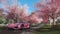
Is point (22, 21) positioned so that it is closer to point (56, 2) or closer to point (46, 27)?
point (46, 27)

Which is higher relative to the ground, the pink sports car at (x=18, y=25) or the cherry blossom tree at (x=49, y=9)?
the cherry blossom tree at (x=49, y=9)

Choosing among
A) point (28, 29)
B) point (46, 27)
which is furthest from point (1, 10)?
point (46, 27)

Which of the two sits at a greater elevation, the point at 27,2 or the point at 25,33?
the point at 27,2

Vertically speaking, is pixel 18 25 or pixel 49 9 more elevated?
pixel 49 9

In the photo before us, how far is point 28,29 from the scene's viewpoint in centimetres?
275

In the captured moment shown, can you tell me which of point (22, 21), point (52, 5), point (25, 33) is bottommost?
point (25, 33)

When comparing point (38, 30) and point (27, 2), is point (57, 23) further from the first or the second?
point (27, 2)

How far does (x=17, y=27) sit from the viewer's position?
9.02 ft

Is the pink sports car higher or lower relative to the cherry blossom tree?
lower

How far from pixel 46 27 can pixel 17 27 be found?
0.41 m

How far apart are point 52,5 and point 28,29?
0.48 m

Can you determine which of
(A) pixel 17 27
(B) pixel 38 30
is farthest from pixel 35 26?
(A) pixel 17 27

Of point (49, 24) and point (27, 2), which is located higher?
point (27, 2)

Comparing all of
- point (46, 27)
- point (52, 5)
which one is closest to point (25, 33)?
point (46, 27)
